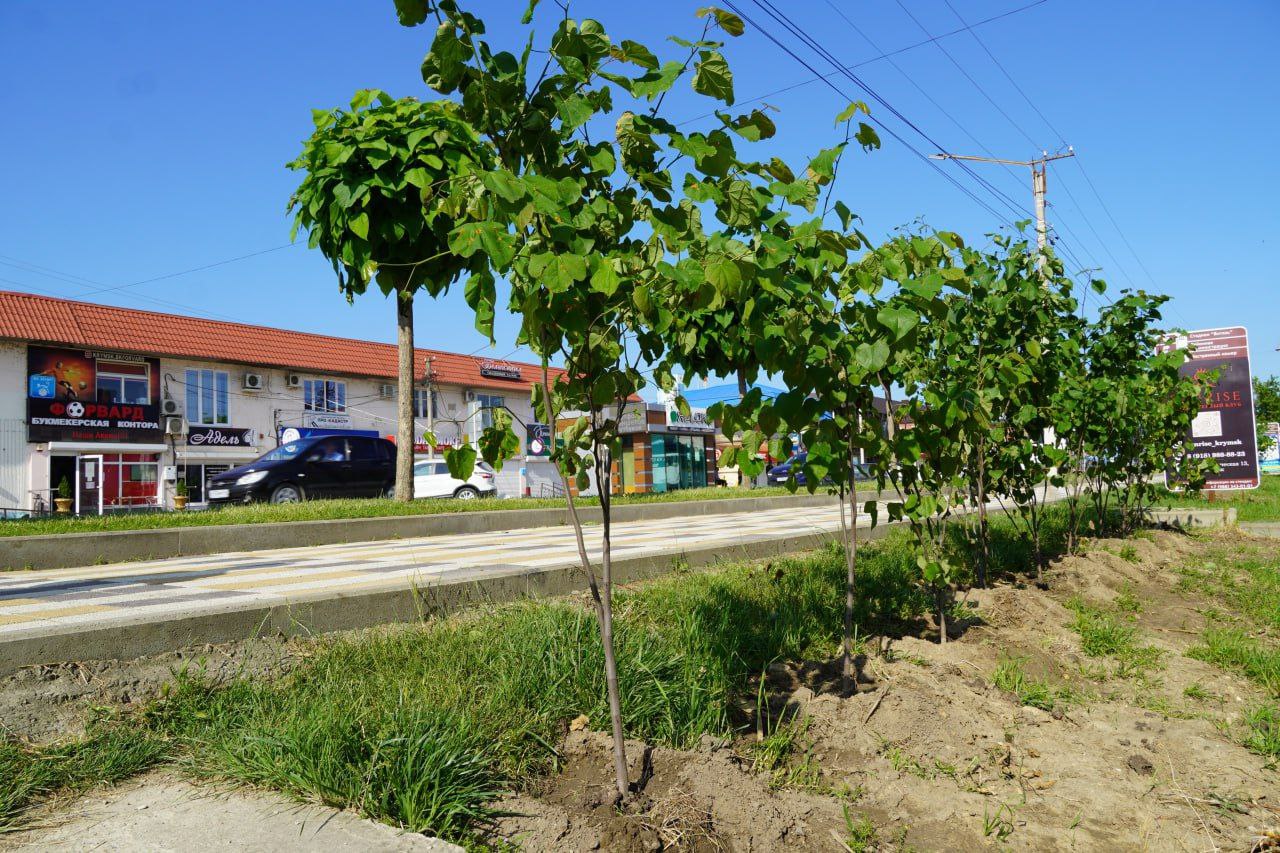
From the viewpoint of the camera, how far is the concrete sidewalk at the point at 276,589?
347cm

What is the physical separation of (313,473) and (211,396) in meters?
17.1

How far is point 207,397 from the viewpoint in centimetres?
3288

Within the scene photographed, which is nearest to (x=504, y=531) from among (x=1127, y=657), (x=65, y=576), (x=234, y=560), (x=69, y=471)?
(x=234, y=560)

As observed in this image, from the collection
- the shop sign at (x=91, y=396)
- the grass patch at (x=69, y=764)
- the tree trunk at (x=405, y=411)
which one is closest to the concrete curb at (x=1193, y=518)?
the tree trunk at (x=405, y=411)

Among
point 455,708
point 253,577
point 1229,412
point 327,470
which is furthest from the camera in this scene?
point 327,470

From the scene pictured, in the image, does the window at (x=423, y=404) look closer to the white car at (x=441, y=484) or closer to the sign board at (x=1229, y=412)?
the white car at (x=441, y=484)

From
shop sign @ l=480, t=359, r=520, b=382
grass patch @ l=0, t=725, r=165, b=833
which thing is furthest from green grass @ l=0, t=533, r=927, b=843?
shop sign @ l=480, t=359, r=520, b=382

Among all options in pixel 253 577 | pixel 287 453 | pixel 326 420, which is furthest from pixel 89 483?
pixel 253 577

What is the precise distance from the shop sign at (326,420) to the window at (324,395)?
0.26 m

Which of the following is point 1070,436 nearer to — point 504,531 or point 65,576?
point 504,531

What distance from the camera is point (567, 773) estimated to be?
2980 mm

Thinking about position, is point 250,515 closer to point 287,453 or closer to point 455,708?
point 287,453

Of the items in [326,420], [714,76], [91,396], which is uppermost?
[91,396]

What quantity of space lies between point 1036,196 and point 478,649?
19.3m
